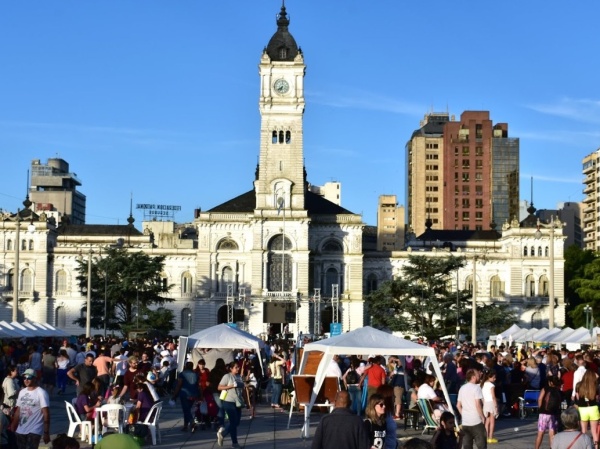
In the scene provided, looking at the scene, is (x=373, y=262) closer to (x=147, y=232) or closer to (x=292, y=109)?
(x=292, y=109)

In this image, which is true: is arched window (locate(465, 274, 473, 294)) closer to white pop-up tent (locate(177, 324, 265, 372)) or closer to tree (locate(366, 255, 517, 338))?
tree (locate(366, 255, 517, 338))

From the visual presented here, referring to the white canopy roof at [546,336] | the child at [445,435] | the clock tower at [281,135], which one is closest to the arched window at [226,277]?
the clock tower at [281,135]

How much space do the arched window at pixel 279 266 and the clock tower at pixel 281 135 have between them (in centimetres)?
256

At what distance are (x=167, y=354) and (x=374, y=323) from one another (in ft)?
215

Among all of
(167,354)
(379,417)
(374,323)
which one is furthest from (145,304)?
(379,417)

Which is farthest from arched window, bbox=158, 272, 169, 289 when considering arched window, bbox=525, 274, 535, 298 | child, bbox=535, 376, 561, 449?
child, bbox=535, 376, 561, 449

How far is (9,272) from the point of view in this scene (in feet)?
367

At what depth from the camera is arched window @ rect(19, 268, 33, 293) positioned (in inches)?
4437

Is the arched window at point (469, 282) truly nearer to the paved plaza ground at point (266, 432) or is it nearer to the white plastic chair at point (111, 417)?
the paved plaza ground at point (266, 432)

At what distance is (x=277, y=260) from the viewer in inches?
4210

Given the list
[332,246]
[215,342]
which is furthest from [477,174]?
[215,342]

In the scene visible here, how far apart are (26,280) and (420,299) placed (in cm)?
3219

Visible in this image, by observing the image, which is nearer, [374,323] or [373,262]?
[374,323]

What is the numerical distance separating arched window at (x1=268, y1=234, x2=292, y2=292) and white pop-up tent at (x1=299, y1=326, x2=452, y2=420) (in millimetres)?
78138
